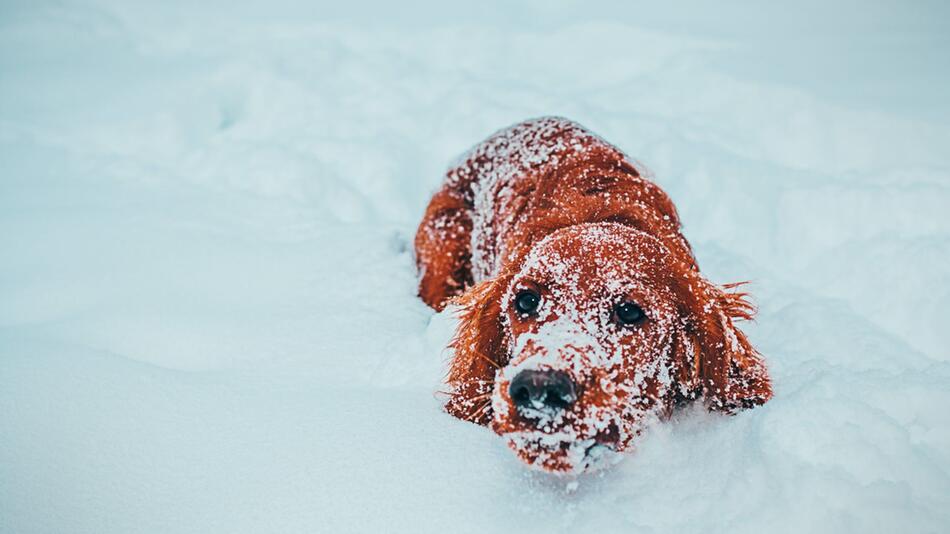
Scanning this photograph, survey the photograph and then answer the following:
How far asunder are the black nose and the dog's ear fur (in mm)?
533

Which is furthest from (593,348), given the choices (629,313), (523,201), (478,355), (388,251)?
(388,251)

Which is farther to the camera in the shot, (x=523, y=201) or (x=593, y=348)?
(x=523, y=201)

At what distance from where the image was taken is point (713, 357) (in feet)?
6.08

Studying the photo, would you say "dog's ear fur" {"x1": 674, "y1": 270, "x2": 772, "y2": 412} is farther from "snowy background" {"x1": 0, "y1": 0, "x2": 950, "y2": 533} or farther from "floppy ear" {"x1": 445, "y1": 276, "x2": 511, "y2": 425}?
"floppy ear" {"x1": 445, "y1": 276, "x2": 511, "y2": 425}

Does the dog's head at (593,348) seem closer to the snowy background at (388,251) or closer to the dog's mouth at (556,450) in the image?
the dog's mouth at (556,450)

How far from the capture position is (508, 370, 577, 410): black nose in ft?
4.70

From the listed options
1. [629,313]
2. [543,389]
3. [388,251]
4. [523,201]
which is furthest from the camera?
[388,251]

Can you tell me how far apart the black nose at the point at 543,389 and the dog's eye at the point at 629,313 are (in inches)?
12.6

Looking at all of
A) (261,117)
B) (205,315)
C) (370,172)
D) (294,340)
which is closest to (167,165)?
(261,117)

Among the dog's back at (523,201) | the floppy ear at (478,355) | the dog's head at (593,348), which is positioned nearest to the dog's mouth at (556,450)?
the dog's head at (593,348)

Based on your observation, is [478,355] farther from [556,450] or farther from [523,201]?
[523,201]

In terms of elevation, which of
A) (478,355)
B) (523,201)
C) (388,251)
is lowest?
(388,251)

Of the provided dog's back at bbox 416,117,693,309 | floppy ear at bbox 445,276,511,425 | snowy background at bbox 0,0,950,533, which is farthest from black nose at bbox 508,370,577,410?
dog's back at bbox 416,117,693,309

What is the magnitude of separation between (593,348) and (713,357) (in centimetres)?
49
